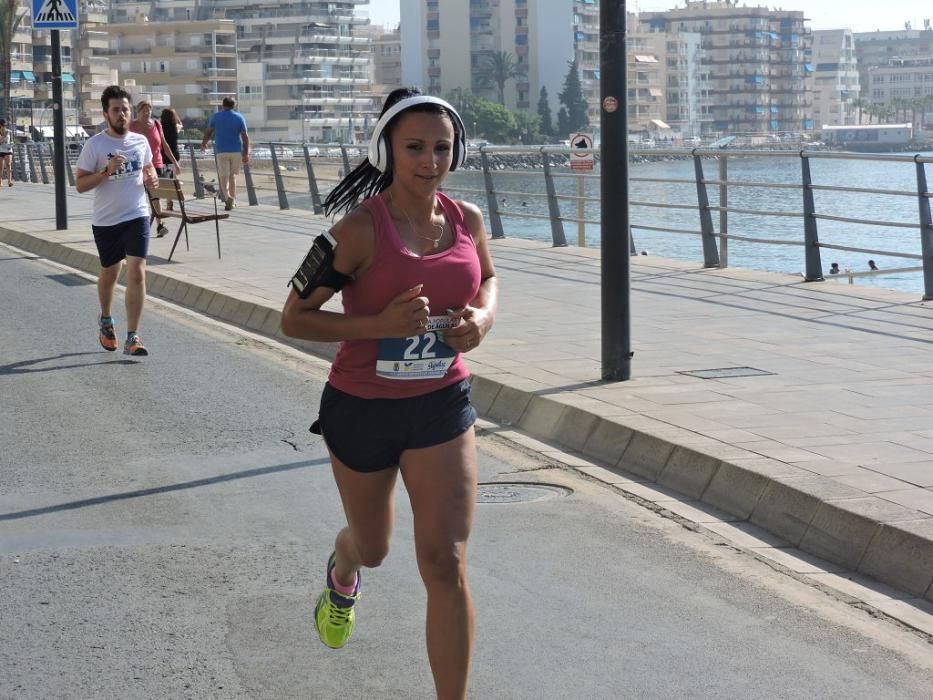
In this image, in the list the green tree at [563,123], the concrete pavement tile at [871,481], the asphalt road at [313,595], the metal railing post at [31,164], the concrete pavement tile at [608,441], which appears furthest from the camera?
the green tree at [563,123]

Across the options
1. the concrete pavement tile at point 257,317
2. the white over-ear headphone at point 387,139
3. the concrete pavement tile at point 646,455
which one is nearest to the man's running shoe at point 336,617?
the white over-ear headphone at point 387,139

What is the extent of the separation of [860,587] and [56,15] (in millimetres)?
19936

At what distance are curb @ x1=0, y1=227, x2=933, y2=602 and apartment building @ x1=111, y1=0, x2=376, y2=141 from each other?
170 m

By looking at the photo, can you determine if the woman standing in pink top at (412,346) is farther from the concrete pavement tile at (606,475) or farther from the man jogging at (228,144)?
the man jogging at (228,144)

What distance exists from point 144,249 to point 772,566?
22.7 ft

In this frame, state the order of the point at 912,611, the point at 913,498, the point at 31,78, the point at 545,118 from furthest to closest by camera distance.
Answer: the point at 545,118, the point at 31,78, the point at 913,498, the point at 912,611

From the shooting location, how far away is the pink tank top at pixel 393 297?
425 cm

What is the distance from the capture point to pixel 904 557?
5.88 metres

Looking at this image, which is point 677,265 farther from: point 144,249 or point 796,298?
point 144,249

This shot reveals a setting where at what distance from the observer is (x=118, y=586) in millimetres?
5715

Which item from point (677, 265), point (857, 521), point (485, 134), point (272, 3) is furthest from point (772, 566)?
point (272, 3)

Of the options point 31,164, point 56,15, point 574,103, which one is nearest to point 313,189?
point 56,15

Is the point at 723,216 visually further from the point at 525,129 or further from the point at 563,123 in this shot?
the point at 563,123

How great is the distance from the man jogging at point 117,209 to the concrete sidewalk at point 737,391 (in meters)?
0.47
